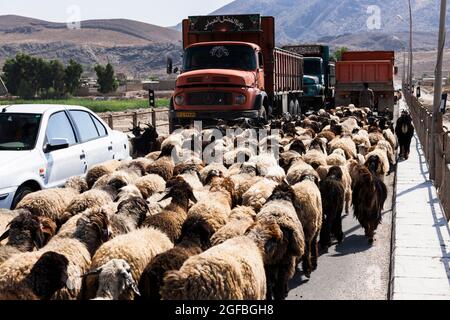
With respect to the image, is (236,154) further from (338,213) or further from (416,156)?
(416,156)

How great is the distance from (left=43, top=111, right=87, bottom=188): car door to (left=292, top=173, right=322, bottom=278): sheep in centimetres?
335

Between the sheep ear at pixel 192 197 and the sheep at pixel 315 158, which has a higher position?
the sheep at pixel 315 158

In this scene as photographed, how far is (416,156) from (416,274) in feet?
35.3

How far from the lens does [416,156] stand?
17547 millimetres

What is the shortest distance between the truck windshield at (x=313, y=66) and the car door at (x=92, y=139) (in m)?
22.9

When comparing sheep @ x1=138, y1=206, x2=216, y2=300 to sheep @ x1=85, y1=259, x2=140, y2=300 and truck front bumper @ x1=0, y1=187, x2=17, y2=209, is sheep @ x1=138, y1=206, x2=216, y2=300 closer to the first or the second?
sheep @ x1=85, y1=259, x2=140, y2=300

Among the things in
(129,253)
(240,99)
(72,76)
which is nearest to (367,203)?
(129,253)

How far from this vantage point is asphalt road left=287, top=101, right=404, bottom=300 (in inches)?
276

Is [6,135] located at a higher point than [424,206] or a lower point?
higher

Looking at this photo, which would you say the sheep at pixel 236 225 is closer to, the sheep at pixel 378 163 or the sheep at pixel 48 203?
the sheep at pixel 48 203

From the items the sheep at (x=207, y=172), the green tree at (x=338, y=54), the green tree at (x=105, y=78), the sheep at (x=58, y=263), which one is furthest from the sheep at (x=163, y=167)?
the green tree at (x=105, y=78)

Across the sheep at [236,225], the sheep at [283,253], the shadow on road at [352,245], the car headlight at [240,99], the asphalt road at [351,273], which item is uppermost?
the car headlight at [240,99]

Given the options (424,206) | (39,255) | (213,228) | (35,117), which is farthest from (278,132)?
(39,255)

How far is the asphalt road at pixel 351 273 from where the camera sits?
7016 mm
